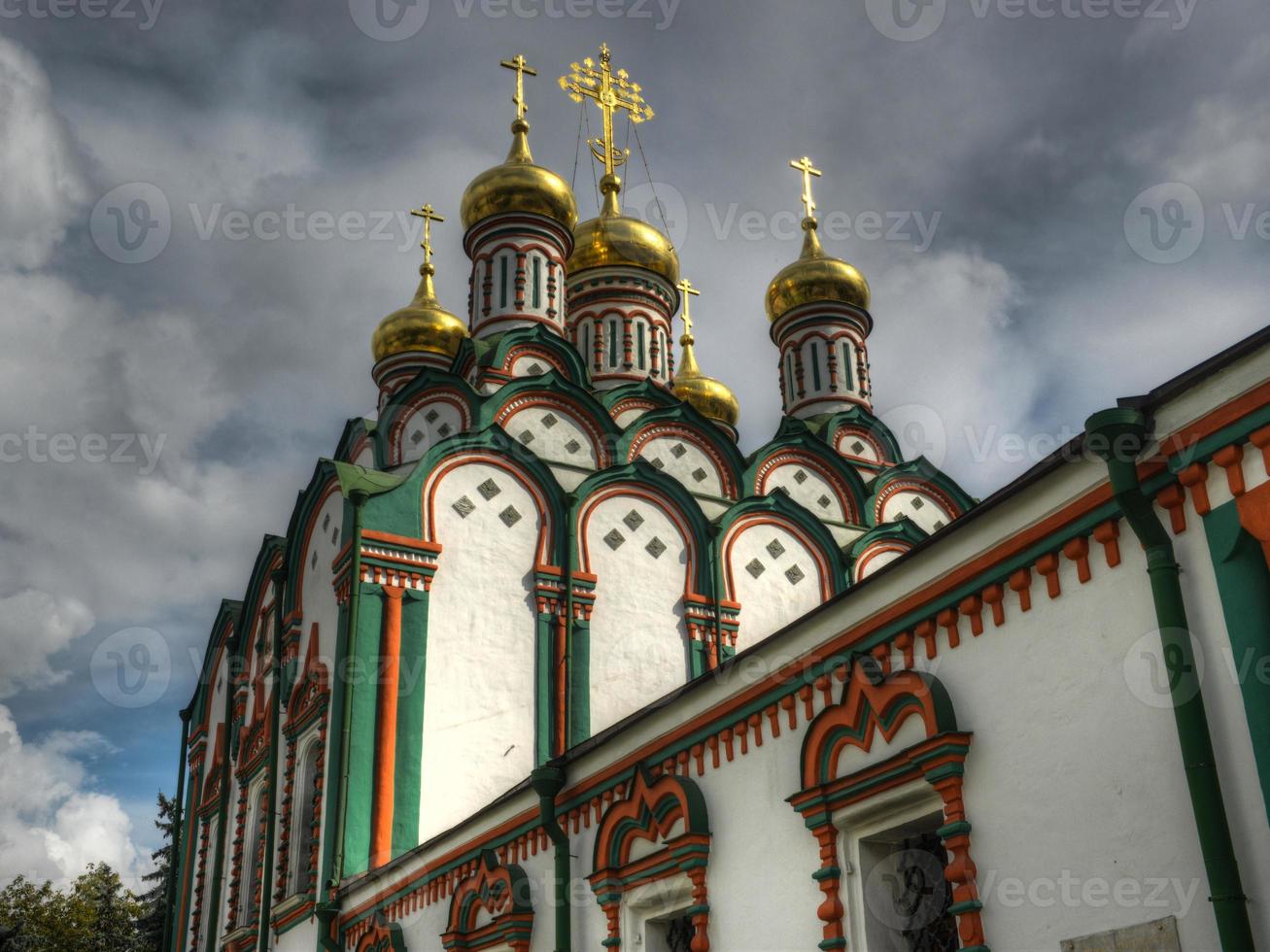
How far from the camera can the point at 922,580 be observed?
5230 millimetres

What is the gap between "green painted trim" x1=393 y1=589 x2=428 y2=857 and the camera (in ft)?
34.5

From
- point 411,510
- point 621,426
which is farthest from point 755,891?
point 621,426

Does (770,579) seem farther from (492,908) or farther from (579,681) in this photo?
(492,908)

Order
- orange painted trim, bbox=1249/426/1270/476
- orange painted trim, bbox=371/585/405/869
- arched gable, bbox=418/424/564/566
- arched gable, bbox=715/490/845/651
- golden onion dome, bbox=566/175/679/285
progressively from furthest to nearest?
golden onion dome, bbox=566/175/679/285
arched gable, bbox=715/490/845/651
arched gable, bbox=418/424/564/566
orange painted trim, bbox=371/585/405/869
orange painted trim, bbox=1249/426/1270/476

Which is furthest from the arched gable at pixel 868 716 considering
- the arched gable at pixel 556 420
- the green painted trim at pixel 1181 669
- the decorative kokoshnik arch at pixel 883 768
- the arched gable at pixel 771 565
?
the arched gable at pixel 556 420

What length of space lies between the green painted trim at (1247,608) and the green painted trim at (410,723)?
7.81 metres

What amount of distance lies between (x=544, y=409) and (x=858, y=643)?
9039mm

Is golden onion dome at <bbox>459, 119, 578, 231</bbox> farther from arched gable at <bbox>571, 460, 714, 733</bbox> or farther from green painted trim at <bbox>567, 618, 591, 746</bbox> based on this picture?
green painted trim at <bbox>567, 618, 591, 746</bbox>

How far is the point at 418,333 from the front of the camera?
63.3 ft

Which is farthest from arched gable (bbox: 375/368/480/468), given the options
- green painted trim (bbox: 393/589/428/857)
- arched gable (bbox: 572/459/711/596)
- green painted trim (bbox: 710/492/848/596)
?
green painted trim (bbox: 393/589/428/857)

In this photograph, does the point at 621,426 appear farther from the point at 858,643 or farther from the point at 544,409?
the point at 858,643

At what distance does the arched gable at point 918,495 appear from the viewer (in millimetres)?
15750

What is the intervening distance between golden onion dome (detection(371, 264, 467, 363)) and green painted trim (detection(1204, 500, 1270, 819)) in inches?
624

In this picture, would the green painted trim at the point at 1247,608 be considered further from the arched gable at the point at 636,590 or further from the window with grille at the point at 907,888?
the arched gable at the point at 636,590
